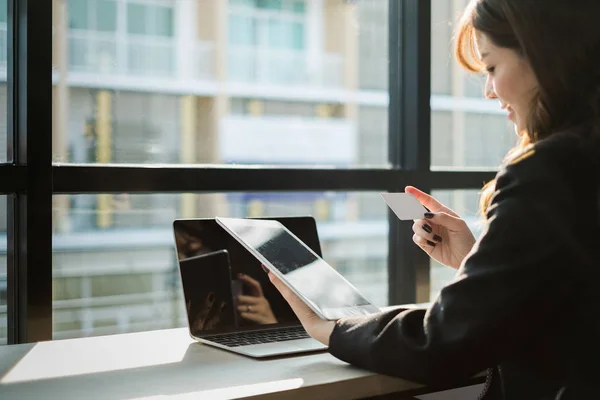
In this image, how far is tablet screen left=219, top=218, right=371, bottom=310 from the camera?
1340 mm

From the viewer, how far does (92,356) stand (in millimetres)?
1322

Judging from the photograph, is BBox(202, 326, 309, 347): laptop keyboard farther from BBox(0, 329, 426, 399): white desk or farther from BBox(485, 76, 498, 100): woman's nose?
BBox(485, 76, 498, 100): woman's nose

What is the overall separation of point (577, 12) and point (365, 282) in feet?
4.38

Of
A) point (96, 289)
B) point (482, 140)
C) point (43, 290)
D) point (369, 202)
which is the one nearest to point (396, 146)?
point (369, 202)

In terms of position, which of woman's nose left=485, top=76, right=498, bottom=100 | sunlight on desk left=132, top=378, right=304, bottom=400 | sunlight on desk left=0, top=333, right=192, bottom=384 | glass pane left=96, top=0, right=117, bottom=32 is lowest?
sunlight on desk left=0, top=333, right=192, bottom=384

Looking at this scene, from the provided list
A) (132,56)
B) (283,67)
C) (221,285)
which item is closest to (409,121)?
(283,67)

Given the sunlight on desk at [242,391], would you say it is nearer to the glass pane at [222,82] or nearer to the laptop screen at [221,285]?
the laptop screen at [221,285]

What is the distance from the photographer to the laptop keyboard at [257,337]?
1.41m

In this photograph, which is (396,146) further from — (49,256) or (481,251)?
(481,251)

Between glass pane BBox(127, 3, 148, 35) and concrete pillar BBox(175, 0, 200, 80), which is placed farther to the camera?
concrete pillar BBox(175, 0, 200, 80)

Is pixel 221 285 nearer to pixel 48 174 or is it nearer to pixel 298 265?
pixel 298 265

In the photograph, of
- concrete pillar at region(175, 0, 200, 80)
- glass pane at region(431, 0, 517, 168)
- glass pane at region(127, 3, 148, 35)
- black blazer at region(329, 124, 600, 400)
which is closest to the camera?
black blazer at region(329, 124, 600, 400)

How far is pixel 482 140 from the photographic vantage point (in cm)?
251

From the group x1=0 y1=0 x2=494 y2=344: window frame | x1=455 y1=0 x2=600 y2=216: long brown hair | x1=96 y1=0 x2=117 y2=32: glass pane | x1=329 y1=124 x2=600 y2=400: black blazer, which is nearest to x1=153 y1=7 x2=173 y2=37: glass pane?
x1=96 y1=0 x2=117 y2=32: glass pane
